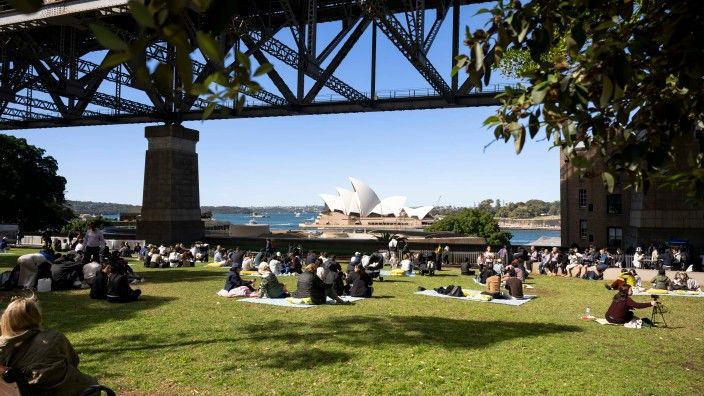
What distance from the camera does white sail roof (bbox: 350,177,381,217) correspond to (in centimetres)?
14725

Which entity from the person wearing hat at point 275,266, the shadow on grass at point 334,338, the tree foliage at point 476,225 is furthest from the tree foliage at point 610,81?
the tree foliage at point 476,225

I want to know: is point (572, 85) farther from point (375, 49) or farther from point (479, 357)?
point (375, 49)

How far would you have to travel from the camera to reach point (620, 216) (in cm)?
4525

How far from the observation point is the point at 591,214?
47219 millimetres

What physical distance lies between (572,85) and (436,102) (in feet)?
104

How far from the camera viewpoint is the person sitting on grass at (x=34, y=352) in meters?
5.14

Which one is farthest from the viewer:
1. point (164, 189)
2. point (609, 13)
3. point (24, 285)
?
point (164, 189)

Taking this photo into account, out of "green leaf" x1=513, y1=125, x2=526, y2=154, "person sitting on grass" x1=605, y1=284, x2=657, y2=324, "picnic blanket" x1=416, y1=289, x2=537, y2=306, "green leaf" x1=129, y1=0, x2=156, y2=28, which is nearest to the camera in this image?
"green leaf" x1=129, y1=0, x2=156, y2=28

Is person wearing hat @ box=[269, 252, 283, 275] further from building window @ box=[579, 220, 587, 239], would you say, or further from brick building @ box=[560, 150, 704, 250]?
building window @ box=[579, 220, 587, 239]

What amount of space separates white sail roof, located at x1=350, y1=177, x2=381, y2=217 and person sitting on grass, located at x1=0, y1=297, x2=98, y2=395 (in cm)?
14096

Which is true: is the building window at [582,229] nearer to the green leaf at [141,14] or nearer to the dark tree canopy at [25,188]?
the green leaf at [141,14]

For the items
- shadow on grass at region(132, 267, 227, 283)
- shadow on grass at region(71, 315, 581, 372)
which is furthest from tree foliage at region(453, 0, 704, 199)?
shadow on grass at region(132, 267, 227, 283)

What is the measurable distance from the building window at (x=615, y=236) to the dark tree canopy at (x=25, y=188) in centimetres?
5933

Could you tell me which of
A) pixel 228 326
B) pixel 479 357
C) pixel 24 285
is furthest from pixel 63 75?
pixel 479 357
